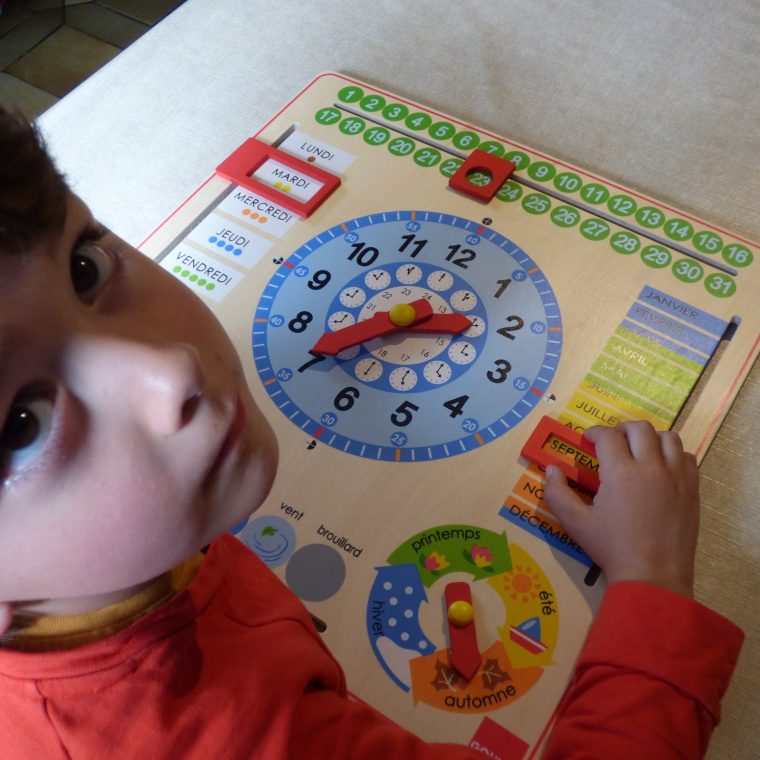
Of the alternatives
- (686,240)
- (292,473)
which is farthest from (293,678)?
(686,240)

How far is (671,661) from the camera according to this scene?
50cm

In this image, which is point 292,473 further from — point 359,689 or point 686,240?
point 686,240

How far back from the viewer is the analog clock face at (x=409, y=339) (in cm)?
63

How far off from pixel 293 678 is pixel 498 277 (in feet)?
1.28

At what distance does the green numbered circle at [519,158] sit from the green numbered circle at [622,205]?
0.30 feet

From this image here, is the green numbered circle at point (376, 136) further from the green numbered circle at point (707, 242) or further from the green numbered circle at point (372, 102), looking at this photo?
the green numbered circle at point (707, 242)

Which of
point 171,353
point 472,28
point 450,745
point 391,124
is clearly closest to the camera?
point 171,353

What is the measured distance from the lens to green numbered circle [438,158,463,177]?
772 mm

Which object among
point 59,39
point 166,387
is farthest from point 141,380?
point 59,39

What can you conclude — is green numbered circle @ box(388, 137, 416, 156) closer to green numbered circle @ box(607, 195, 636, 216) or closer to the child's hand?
green numbered circle @ box(607, 195, 636, 216)

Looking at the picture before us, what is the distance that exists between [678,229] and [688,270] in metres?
0.05

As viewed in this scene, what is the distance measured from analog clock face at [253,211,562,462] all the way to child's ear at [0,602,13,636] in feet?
0.98

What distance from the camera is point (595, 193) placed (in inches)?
29.2

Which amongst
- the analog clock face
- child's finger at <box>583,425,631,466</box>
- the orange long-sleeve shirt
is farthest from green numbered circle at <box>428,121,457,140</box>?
the orange long-sleeve shirt
